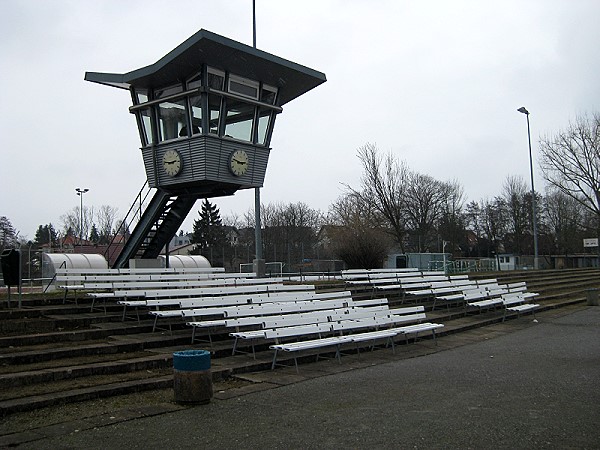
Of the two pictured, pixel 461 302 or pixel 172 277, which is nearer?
pixel 172 277

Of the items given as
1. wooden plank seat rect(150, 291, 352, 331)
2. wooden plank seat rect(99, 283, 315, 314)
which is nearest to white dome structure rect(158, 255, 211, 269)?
wooden plank seat rect(99, 283, 315, 314)

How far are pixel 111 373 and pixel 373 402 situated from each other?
392cm

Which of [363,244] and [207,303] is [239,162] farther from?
[363,244]

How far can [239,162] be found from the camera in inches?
757

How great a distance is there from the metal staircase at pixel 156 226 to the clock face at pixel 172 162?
3.63ft

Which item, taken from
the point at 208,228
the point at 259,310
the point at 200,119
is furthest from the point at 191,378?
the point at 208,228

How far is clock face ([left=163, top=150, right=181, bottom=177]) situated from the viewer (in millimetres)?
18669

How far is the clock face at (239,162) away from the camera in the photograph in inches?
746

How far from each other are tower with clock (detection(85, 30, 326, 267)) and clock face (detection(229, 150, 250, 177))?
0.03 m

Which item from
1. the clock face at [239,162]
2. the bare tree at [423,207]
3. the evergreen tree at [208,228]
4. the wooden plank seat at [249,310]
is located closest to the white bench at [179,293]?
the wooden plank seat at [249,310]

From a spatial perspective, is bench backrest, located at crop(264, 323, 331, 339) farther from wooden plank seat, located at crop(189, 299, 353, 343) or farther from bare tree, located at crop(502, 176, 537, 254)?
bare tree, located at crop(502, 176, 537, 254)

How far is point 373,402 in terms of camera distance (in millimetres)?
7395

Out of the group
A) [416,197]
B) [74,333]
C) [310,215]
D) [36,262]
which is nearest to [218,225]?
[310,215]

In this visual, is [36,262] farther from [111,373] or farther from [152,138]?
[111,373]
